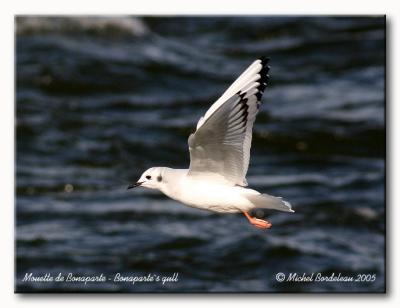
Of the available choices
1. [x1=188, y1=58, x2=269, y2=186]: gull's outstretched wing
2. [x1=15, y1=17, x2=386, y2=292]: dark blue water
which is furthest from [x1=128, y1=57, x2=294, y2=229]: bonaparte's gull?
[x1=15, y1=17, x2=386, y2=292]: dark blue water

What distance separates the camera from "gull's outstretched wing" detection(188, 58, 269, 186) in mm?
3855

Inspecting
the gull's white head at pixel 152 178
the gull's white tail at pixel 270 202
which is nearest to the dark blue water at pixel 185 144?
the gull's white head at pixel 152 178

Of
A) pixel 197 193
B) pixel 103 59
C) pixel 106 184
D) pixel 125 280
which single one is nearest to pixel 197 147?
pixel 197 193

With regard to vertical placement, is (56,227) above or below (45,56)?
below

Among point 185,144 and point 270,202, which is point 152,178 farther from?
point 185,144

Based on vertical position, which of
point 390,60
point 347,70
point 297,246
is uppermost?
point 390,60

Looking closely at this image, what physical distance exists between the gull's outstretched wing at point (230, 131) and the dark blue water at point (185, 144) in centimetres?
329

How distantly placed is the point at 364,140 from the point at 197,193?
16.5 feet

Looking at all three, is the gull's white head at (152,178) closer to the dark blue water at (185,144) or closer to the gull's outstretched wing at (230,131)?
the gull's outstretched wing at (230,131)

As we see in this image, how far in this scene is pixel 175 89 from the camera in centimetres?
923

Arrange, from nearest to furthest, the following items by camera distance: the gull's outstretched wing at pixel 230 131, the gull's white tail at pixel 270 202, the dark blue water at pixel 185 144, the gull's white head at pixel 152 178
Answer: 1. the gull's outstretched wing at pixel 230 131
2. the gull's white tail at pixel 270 202
3. the gull's white head at pixel 152 178
4. the dark blue water at pixel 185 144

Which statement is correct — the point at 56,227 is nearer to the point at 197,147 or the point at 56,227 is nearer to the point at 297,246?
the point at 297,246

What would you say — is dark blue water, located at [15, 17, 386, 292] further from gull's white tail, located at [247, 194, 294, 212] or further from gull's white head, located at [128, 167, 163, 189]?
gull's white tail, located at [247, 194, 294, 212]

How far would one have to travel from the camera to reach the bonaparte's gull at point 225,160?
3889 millimetres
